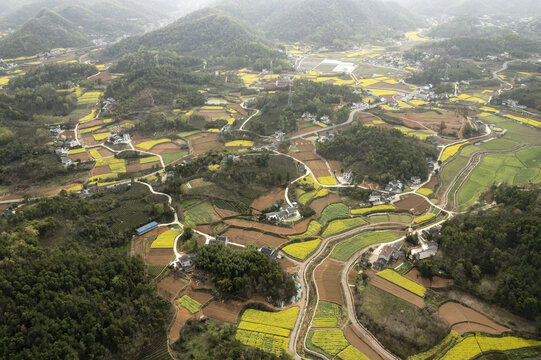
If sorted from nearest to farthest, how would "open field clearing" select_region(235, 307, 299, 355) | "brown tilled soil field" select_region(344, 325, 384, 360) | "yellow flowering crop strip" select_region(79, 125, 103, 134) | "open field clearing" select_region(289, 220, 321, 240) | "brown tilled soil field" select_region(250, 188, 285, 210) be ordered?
1. "brown tilled soil field" select_region(344, 325, 384, 360)
2. "open field clearing" select_region(235, 307, 299, 355)
3. "open field clearing" select_region(289, 220, 321, 240)
4. "brown tilled soil field" select_region(250, 188, 285, 210)
5. "yellow flowering crop strip" select_region(79, 125, 103, 134)

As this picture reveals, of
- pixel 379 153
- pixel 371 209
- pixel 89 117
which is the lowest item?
pixel 371 209

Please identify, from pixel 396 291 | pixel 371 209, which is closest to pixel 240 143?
pixel 371 209

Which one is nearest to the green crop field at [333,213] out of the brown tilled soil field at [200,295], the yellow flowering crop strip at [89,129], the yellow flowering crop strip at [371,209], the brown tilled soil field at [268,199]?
the yellow flowering crop strip at [371,209]

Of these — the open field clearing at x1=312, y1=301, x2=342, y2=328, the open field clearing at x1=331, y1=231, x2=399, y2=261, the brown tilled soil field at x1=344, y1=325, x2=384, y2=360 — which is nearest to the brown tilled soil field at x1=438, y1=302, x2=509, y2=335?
the brown tilled soil field at x1=344, y1=325, x2=384, y2=360

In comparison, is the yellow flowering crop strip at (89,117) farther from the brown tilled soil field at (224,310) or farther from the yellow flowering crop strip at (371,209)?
the yellow flowering crop strip at (371,209)

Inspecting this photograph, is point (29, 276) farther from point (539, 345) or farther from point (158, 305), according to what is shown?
point (539, 345)

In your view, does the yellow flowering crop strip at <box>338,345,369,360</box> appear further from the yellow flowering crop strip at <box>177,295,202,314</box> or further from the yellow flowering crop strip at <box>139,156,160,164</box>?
the yellow flowering crop strip at <box>139,156,160,164</box>

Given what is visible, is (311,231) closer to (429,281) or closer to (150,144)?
(429,281)
